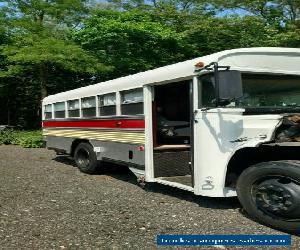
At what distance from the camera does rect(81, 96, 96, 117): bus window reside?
10584 mm

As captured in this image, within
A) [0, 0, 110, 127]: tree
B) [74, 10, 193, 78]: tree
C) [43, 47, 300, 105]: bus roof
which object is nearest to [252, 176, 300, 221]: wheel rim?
[43, 47, 300, 105]: bus roof

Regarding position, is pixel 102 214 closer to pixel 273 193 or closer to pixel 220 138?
pixel 220 138

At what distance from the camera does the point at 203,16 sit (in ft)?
86.9

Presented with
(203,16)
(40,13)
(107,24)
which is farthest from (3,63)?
(203,16)

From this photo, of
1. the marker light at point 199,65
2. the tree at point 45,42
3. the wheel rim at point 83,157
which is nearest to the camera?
the marker light at point 199,65

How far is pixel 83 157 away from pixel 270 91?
5806 mm

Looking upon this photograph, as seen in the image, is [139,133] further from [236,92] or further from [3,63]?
[3,63]

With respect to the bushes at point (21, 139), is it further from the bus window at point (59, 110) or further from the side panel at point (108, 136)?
the bus window at point (59, 110)

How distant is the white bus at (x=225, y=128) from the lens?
20.3 ft

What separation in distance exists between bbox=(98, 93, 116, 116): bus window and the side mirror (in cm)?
369

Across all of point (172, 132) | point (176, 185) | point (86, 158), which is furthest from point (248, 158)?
point (86, 158)

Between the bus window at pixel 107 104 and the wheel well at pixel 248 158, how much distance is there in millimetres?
3467

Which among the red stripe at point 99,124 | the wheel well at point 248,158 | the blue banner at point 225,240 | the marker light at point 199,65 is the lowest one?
the blue banner at point 225,240

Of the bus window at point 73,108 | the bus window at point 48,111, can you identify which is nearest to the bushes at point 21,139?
the bus window at point 48,111
